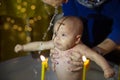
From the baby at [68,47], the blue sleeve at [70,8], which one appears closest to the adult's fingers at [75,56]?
the baby at [68,47]

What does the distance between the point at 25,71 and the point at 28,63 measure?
3cm

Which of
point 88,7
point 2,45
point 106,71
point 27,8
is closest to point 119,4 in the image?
point 88,7

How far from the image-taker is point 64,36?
2.38ft

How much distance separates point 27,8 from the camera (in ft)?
3.37

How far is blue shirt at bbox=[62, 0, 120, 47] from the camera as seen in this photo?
0.80 metres

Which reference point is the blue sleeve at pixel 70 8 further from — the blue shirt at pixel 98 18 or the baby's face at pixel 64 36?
the baby's face at pixel 64 36

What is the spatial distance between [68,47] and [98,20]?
0.16 metres

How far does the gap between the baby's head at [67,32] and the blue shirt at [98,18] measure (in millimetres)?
100

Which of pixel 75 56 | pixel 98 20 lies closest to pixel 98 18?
pixel 98 20

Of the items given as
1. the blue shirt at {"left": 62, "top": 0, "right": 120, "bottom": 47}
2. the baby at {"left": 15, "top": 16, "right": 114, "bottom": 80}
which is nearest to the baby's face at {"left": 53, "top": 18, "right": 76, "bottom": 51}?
the baby at {"left": 15, "top": 16, "right": 114, "bottom": 80}

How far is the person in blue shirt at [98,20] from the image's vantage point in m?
0.77

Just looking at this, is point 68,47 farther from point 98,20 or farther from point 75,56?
point 98,20

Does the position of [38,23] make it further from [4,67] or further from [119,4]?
[119,4]

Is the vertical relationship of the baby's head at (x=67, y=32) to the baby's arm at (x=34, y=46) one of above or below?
above
